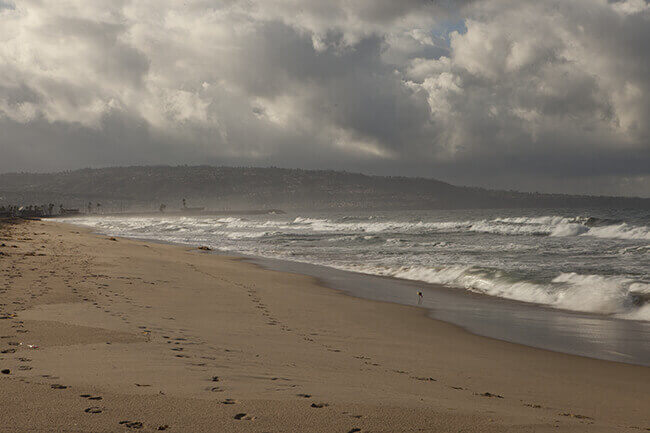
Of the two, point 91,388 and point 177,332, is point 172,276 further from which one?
point 91,388

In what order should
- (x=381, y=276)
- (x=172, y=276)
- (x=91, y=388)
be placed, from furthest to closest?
(x=381, y=276) < (x=172, y=276) < (x=91, y=388)

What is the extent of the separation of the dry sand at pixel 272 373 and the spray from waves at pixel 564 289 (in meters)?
4.70

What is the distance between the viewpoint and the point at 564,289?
14.2m

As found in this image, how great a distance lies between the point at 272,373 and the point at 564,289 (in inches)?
438

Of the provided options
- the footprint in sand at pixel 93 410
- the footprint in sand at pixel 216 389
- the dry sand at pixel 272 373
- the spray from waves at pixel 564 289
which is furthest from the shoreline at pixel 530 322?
the footprint in sand at pixel 93 410

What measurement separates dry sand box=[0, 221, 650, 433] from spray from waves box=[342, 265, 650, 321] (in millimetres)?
4704

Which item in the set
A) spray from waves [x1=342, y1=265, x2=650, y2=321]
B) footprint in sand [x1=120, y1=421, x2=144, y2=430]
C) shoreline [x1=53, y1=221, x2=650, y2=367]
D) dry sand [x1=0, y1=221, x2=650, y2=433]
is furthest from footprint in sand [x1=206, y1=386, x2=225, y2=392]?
spray from waves [x1=342, y1=265, x2=650, y2=321]

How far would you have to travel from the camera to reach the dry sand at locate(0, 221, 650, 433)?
13.6 ft

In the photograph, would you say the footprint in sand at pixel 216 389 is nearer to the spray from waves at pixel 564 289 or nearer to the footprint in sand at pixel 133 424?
the footprint in sand at pixel 133 424

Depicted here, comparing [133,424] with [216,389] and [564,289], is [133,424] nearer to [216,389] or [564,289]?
[216,389]

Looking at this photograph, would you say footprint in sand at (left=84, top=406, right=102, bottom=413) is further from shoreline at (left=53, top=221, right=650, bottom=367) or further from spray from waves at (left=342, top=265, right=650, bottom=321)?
spray from waves at (left=342, top=265, right=650, bottom=321)

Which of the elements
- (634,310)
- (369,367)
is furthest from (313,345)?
(634,310)

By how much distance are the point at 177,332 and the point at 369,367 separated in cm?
306

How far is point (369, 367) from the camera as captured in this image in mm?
6352
